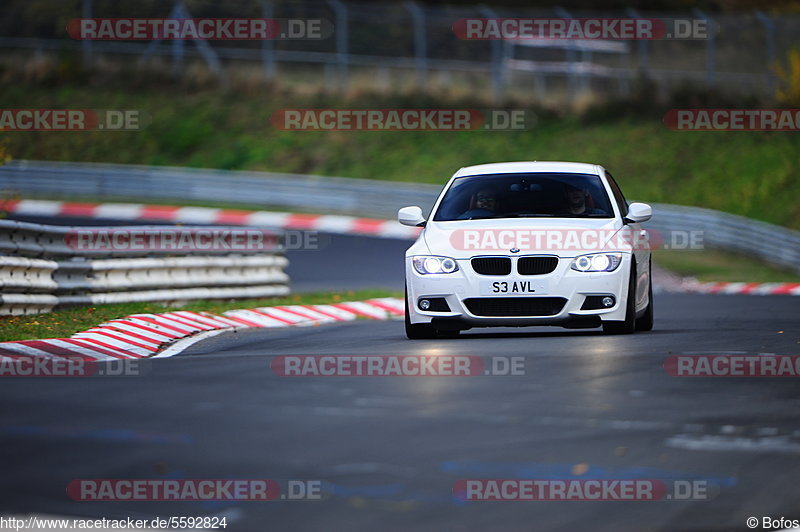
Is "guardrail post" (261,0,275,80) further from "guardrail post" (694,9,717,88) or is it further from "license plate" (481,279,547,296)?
"license plate" (481,279,547,296)

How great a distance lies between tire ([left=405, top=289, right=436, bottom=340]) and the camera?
44.9 ft

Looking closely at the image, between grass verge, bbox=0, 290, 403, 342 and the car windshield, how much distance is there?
12.4 ft

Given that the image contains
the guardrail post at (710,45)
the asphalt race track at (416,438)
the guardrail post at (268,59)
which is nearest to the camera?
the asphalt race track at (416,438)

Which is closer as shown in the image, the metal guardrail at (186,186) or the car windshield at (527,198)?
the car windshield at (527,198)

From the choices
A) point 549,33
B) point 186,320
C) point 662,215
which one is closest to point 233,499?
point 186,320

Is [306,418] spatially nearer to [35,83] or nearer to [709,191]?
[709,191]

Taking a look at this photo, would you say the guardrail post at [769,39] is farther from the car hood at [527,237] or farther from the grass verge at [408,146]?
the car hood at [527,237]

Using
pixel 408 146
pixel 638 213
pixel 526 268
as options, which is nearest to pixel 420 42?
pixel 408 146

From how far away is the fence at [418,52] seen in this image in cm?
4412

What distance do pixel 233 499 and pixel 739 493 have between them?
219 centimetres

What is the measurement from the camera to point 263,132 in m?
49.2

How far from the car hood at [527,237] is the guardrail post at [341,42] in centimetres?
2914

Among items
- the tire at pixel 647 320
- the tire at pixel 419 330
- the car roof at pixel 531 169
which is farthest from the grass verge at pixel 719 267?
the tire at pixel 419 330

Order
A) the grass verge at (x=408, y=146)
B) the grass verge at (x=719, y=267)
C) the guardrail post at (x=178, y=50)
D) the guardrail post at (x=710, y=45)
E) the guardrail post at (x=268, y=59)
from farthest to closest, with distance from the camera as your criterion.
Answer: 1. the guardrail post at (x=268, y=59)
2. the guardrail post at (x=178, y=50)
3. the grass verge at (x=408, y=146)
4. the guardrail post at (x=710, y=45)
5. the grass verge at (x=719, y=267)
